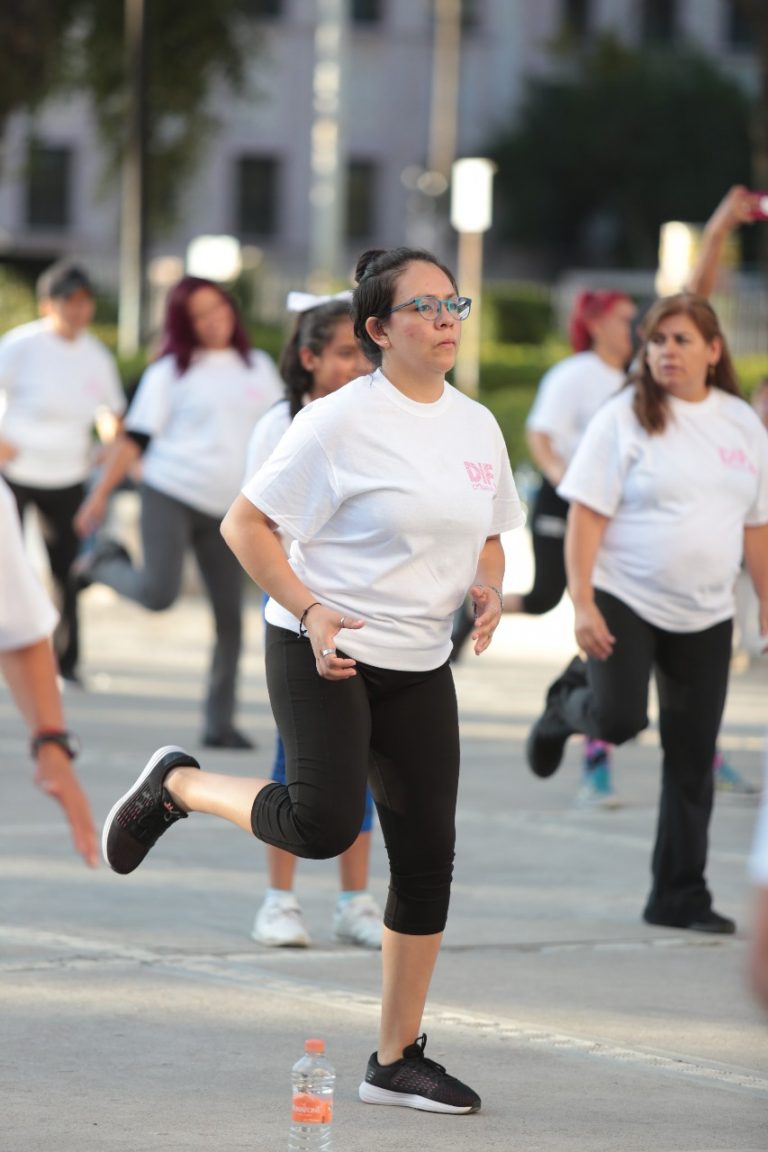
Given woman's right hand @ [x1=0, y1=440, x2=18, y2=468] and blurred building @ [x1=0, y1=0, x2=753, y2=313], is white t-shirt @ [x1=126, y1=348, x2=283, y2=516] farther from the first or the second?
blurred building @ [x1=0, y1=0, x2=753, y2=313]

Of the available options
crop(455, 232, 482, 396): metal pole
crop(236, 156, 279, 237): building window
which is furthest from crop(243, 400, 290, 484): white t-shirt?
crop(236, 156, 279, 237): building window

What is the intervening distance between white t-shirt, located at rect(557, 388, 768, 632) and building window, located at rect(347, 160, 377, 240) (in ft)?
143

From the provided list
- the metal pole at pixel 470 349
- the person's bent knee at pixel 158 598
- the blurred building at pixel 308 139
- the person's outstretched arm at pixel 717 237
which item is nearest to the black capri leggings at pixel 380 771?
the person's outstretched arm at pixel 717 237

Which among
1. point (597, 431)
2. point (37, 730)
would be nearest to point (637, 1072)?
point (37, 730)

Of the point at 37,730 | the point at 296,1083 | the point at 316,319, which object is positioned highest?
the point at 316,319

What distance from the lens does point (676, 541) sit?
6852 millimetres

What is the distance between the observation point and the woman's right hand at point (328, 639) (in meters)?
4.87

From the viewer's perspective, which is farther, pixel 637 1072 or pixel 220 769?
pixel 220 769

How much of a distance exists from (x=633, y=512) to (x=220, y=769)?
3027 millimetres

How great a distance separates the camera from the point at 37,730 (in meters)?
4.44

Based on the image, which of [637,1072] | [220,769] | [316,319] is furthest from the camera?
[220,769]

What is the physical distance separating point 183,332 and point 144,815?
4.54 metres

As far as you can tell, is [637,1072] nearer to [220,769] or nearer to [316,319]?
[316,319]

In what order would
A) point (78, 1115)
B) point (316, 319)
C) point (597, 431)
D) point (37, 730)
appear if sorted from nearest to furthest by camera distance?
point (37, 730), point (78, 1115), point (316, 319), point (597, 431)
